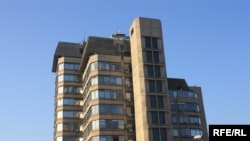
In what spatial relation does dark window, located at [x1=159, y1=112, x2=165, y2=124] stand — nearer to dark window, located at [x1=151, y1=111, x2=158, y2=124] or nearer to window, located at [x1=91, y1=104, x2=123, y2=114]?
dark window, located at [x1=151, y1=111, x2=158, y2=124]

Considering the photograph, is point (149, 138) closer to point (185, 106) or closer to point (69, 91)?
point (185, 106)

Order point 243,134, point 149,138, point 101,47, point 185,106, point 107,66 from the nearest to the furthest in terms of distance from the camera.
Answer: point 243,134 → point 149,138 → point 107,66 → point 101,47 → point 185,106

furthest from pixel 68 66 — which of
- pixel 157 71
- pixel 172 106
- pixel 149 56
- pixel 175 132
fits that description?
pixel 175 132

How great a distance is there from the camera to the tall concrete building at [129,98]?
7694 cm

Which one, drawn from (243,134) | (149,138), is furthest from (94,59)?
(243,134)

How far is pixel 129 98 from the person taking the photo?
275 ft

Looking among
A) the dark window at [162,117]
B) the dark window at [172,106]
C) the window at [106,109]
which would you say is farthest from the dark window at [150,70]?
the dark window at [172,106]

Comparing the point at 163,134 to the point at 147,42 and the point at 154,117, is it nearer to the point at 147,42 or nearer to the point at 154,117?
A: the point at 154,117

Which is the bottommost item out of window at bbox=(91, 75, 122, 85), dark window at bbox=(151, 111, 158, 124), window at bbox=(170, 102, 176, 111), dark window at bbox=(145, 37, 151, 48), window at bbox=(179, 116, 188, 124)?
dark window at bbox=(151, 111, 158, 124)

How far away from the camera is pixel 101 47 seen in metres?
90.0

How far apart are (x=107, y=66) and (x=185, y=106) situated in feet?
87.7

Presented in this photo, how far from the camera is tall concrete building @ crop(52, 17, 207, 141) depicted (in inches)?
3029

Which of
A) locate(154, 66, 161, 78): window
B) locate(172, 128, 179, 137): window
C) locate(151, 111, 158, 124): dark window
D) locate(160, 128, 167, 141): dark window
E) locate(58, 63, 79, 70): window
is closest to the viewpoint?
locate(160, 128, 167, 141): dark window

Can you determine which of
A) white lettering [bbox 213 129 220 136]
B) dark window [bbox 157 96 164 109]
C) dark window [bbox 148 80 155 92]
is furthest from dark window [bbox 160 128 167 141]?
white lettering [bbox 213 129 220 136]
